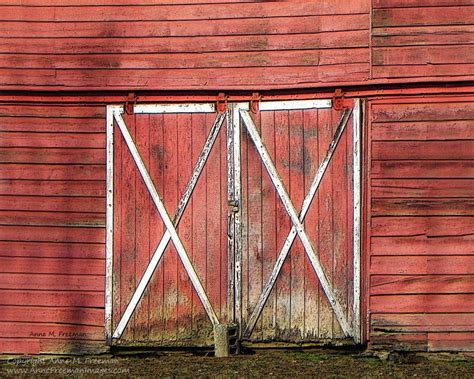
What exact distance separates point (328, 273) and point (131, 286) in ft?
6.76

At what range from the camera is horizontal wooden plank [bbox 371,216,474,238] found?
9.70 m

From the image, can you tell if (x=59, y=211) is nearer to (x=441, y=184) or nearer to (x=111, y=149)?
(x=111, y=149)

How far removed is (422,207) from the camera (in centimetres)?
973

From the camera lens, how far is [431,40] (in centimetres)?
968

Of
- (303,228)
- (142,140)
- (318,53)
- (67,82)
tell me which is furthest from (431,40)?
(67,82)

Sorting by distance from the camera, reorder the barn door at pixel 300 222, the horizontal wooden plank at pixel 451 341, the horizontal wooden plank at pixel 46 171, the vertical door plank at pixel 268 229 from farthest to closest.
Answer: the horizontal wooden plank at pixel 46 171 → the vertical door plank at pixel 268 229 → the barn door at pixel 300 222 → the horizontal wooden plank at pixel 451 341

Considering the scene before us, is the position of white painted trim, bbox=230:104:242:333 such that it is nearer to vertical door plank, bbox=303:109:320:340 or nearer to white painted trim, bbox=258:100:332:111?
white painted trim, bbox=258:100:332:111

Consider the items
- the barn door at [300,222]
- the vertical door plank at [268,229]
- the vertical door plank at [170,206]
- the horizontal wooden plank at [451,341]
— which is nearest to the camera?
the horizontal wooden plank at [451,341]

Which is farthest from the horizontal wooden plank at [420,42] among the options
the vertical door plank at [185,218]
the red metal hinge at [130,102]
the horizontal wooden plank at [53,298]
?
the horizontal wooden plank at [53,298]

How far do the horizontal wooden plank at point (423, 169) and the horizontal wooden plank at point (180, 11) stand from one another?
1.58 metres

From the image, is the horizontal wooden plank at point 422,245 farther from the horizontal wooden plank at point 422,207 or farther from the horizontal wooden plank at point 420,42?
the horizontal wooden plank at point 420,42

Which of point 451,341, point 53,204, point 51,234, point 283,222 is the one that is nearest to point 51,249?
point 51,234

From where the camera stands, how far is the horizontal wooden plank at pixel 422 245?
9.69 metres

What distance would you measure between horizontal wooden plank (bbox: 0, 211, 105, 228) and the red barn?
0.05ft
